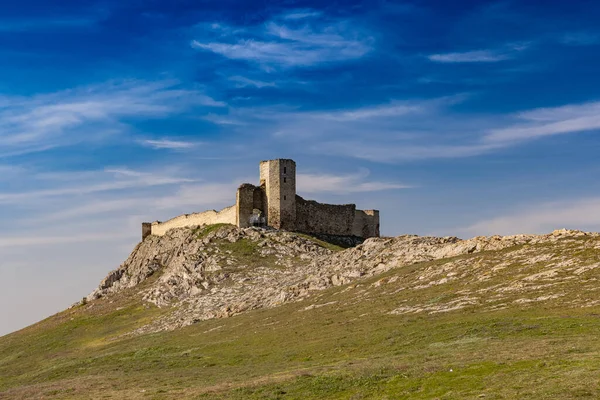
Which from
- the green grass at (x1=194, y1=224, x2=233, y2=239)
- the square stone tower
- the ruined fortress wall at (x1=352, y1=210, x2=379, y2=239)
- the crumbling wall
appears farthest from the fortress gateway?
the crumbling wall

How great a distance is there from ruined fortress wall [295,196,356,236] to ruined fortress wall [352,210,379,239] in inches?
41.0

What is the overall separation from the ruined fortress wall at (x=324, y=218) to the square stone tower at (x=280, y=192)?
238 cm

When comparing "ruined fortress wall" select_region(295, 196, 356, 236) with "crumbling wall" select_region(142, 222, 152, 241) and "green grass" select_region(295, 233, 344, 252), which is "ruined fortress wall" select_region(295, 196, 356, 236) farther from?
"crumbling wall" select_region(142, 222, 152, 241)

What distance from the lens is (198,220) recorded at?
117750 mm

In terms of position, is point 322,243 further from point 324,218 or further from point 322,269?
point 322,269

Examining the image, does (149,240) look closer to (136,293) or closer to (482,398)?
(136,293)

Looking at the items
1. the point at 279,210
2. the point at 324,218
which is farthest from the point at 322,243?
the point at 324,218

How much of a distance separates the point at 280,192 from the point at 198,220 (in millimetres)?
18984

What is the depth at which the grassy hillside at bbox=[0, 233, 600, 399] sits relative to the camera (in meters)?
30.2

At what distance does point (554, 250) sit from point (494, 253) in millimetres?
6335

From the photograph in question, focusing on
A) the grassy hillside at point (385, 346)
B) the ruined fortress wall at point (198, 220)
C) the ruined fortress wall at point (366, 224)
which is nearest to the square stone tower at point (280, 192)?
the ruined fortress wall at point (198, 220)

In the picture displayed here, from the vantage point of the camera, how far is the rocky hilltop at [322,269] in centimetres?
5338

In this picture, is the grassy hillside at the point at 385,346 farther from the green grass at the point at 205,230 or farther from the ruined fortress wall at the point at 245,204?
the ruined fortress wall at the point at 245,204

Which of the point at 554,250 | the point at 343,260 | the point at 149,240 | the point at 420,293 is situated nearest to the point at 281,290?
the point at 343,260
